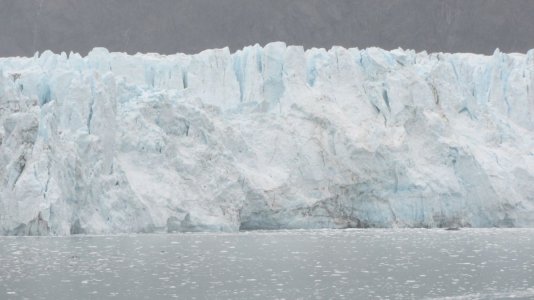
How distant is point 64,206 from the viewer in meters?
19.5

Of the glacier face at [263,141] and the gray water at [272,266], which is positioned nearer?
the gray water at [272,266]

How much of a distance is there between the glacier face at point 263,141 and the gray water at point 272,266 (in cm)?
68

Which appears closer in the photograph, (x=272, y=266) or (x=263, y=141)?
(x=272, y=266)

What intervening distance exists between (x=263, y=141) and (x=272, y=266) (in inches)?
233

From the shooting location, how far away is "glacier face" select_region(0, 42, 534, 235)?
19.9 m

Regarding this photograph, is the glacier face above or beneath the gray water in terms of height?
above

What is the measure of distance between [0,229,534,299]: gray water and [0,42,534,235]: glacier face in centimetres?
68

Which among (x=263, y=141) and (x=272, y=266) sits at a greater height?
(x=263, y=141)

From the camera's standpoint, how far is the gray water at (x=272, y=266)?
48.0 ft

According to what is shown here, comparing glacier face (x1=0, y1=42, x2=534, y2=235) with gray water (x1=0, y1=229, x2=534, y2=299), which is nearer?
gray water (x1=0, y1=229, x2=534, y2=299)

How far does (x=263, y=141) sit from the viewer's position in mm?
22578

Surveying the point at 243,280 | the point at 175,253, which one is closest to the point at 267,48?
the point at 175,253

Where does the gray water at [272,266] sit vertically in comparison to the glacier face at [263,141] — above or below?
below

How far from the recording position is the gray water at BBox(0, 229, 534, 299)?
14641 mm
